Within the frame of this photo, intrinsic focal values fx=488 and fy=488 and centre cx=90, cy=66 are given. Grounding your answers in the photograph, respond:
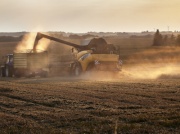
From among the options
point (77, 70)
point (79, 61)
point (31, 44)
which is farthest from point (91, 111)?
point (31, 44)

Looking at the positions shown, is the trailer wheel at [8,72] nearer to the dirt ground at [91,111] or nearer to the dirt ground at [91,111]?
the dirt ground at [91,111]

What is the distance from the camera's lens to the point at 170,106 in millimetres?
16953

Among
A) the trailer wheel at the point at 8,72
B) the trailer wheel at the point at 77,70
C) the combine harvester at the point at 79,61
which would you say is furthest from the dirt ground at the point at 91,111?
the trailer wheel at the point at 8,72

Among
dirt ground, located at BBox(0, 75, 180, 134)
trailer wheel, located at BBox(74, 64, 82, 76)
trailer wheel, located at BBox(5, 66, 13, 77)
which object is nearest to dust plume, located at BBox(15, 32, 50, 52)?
trailer wheel, located at BBox(5, 66, 13, 77)

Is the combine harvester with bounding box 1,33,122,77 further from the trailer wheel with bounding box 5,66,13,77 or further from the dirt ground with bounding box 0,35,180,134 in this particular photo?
the dirt ground with bounding box 0,35,180,134

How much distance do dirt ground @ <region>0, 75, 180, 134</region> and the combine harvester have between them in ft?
41.9

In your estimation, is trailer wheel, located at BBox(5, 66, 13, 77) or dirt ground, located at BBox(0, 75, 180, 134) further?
trailer wheel, located at BBox(5, 66, 13, 77)

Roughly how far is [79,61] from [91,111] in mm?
21194

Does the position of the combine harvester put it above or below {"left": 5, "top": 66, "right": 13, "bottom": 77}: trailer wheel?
above

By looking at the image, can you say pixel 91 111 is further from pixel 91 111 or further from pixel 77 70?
pixel 77 70

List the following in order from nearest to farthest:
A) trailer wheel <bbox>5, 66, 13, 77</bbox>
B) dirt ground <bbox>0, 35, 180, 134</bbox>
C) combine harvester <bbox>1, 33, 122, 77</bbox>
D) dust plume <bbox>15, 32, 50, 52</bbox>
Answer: dirt ground <bbox>0, 35, 180, 134</bbox> < combine harvester <bbox>1, 33, 122, 77</bbox> < trailer wheel <bbox>5, 66, 13, 77</bbox> < dust plume <bbox>15, 32, 50, 52</bbox>

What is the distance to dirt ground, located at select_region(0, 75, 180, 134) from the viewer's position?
1306 cm

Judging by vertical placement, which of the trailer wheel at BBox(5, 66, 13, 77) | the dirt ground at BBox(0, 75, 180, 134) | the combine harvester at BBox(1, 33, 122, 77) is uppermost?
the combine harvester at BBox(1, 33, 122, 77)

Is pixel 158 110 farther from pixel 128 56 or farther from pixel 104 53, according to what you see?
pixel 128 56
